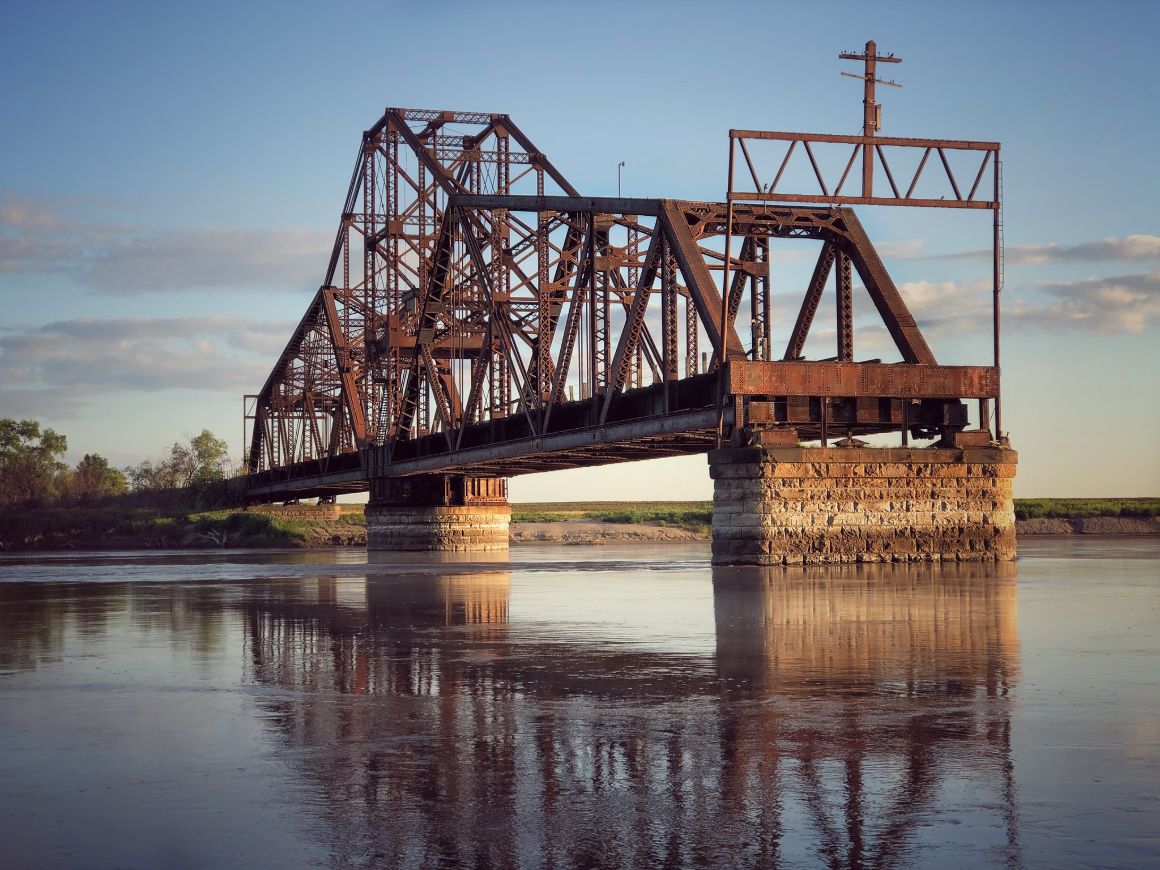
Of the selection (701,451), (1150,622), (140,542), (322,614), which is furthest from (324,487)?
(1150,622)

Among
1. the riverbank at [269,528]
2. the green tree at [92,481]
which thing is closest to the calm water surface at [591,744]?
the riverbank at [269,528]

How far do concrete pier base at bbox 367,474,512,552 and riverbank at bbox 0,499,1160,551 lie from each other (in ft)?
93.6

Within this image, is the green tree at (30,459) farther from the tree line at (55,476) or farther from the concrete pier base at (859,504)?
the concrete pier base at (859,504)

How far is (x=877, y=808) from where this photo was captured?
25.6ft

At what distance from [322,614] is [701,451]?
3475 centimetres

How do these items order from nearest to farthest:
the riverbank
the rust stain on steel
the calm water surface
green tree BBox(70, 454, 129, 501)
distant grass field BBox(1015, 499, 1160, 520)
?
the calm water surface → the rust stain on steel → the riverbank → distant grass field BBox(1015, 499, 1160, 520) → green tree BBox(70, 454, 129, 501)

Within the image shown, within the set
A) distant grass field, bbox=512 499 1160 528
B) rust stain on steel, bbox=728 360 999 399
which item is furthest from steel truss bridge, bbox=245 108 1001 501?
distant grass field, bbox=512 499 1160 528

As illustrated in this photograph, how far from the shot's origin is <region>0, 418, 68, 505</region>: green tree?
155125mm

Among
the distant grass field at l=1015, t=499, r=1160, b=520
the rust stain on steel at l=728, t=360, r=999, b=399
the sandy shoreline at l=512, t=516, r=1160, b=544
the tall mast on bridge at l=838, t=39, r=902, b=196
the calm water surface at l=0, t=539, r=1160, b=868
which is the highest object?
the tall mast on bridge at l=838, t=39, r=902, b=196

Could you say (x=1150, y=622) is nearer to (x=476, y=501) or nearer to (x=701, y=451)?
(x=701, y=451)

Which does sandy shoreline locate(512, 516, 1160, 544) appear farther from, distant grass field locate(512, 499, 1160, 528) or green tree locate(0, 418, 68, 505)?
green tree locate(0, 418, 68, 505)

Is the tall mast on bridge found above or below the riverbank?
above

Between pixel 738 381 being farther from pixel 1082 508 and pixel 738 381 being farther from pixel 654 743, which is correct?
pixel 1082 508

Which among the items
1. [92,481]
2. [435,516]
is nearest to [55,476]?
[92,481]
